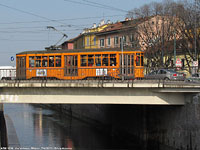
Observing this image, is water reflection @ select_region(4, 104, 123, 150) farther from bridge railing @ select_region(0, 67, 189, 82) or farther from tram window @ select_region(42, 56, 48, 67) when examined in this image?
tram window @ select_region(42, 56, 48, 67)

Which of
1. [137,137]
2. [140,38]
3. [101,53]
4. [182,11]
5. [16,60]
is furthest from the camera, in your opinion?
[140,38]

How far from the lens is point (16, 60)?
33375 mm

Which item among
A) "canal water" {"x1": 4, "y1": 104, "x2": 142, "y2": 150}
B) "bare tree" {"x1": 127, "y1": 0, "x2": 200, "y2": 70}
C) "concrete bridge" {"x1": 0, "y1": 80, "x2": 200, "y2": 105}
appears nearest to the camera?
"concrete bridge" {"x1": 0, "y1": 80, "x2": 200, "y2": 105}

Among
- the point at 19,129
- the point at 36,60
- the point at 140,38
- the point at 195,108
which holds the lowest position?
the point at 19,129

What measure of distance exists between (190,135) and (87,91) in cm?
662

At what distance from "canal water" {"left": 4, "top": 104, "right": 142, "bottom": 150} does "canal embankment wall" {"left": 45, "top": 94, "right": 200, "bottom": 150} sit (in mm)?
989

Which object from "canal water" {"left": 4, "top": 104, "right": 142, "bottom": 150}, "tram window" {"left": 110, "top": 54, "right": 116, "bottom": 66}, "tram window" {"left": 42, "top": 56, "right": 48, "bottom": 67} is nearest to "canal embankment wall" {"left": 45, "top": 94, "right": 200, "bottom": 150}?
"canal water" {"left": 4, "top": 104, "right": 142, "bottom": 150}

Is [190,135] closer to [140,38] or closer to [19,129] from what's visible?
[19,129]

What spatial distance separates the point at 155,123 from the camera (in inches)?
1061

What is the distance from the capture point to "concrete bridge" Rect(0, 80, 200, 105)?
2294 cm

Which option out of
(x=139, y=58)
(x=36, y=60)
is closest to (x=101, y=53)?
(x=139, y=58)

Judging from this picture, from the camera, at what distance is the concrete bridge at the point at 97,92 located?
2294cm

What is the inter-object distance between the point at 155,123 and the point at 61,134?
Answer: 36.4ft

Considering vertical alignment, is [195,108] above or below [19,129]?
above
